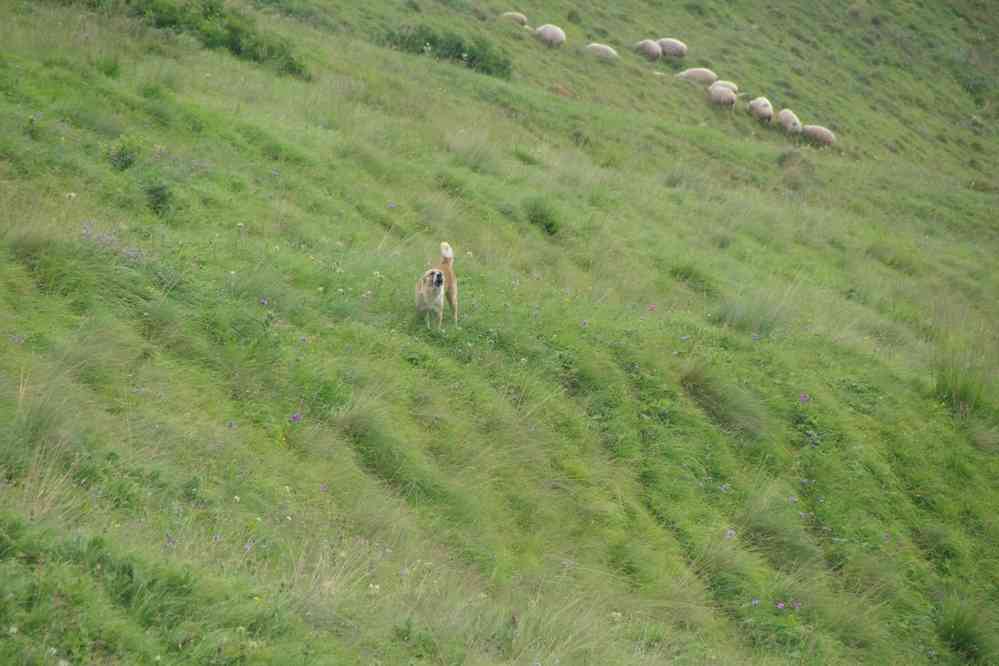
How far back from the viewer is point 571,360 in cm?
932

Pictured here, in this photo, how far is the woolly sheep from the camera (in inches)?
1166

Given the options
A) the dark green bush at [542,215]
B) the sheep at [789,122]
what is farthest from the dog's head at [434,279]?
the sheep at [789,122]

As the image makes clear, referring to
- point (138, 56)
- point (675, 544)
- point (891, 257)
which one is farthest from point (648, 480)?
point (891, 257)

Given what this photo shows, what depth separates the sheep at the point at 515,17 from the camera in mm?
29312

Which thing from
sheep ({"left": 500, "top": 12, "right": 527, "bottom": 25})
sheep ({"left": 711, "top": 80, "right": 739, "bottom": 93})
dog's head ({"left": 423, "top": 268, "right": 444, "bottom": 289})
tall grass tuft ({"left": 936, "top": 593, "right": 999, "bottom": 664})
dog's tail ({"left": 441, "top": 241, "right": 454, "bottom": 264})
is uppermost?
dog's tail ({"left": 441, "top": 241, "right": 454, "bottom": 264})

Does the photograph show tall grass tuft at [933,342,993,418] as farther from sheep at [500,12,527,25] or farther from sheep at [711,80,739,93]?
sheep at [500,12,527,25]

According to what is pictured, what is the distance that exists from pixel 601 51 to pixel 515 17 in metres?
2.90

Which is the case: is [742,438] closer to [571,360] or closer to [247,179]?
[571,360]

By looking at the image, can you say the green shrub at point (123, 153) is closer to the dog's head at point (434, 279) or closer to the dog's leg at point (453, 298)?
the dog's head at point (434, 279)

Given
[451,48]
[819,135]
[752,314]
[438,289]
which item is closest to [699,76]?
[819,135]

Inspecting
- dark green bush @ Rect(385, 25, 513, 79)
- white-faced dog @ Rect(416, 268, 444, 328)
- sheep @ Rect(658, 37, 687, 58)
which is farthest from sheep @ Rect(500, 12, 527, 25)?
white-faced dog @ Rect(416, 268, 444, 328)

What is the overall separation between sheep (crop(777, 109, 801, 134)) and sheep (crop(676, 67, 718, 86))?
103 inches

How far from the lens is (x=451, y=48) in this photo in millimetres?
22797

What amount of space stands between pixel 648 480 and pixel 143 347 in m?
4.51
